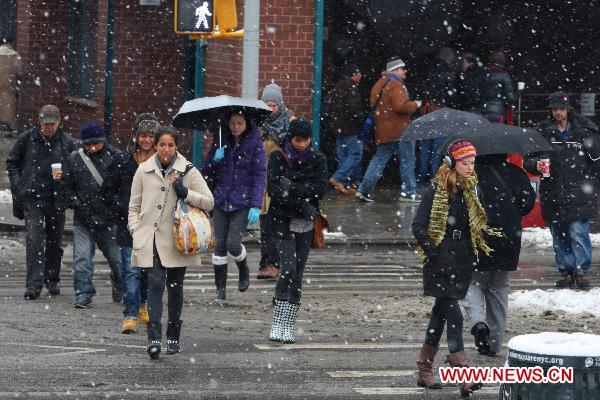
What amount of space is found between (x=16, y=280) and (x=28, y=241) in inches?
42.0

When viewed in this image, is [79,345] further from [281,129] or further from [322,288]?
[281,129]

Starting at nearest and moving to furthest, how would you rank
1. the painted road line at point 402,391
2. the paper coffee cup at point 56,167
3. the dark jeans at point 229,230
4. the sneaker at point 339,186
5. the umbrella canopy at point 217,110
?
1. the painted road line at point 402,391
2. the umbrella canopy at point 217,110
3. the dark jeans at point 229,230
4. the paper coffee cup at point 56,167
5. the sneaker at point 339,186

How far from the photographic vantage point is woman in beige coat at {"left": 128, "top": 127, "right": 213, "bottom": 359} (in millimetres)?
10164

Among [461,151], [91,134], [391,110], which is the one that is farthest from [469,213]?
[391,110]

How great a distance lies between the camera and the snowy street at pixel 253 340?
9156 mm

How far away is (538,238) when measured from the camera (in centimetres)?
1764

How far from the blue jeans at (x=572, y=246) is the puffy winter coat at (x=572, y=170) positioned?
0.45 ft

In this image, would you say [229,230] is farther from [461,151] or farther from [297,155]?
[461,151]

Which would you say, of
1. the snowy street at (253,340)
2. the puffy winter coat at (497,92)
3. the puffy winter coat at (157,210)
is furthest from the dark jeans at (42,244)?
the puffy winter coat at (497,92)

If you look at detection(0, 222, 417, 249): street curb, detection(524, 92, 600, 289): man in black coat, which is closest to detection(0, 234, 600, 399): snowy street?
detection(524, 92, 600, 289): man in black coat

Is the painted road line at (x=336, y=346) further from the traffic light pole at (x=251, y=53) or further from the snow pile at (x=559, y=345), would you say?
the traffic light pole at (x=251, y=53)

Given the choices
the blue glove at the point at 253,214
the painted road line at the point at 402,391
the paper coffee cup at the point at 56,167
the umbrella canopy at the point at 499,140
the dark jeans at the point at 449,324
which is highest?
the umbrella canopy at the point at 499,140

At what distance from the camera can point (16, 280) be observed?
14.1 meters

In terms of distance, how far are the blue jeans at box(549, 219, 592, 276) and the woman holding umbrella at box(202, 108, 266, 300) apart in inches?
140
